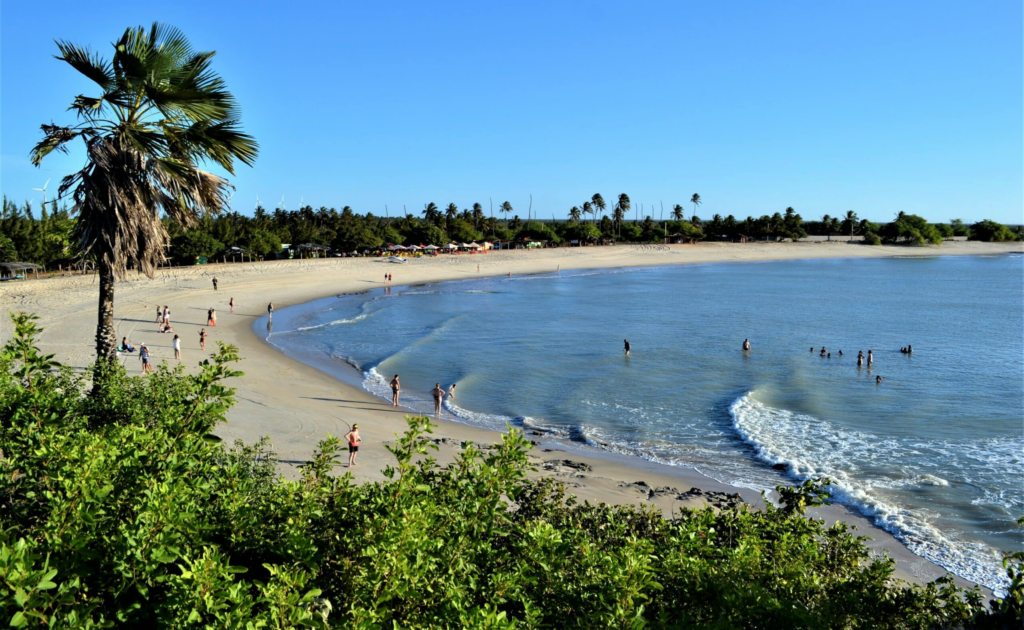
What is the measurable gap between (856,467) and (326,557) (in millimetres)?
17476

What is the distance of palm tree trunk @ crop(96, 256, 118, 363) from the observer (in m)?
9.76

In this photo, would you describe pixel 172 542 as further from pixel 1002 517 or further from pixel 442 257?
pixel 442 257

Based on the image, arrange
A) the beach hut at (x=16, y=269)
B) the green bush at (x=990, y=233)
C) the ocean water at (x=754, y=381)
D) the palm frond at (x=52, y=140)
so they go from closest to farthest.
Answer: the palm frond at (x=52, y=140), the ocean water at (x=754, y=381), the beach hut at (x=16, y=269), the green bush at (x=990, y=233)

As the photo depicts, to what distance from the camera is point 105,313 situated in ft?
33.7

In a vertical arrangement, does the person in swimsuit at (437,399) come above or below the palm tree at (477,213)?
below

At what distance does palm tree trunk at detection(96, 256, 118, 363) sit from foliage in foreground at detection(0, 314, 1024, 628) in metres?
3.92

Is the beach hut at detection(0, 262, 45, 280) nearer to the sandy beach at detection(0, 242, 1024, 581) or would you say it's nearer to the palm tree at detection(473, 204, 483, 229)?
the sandy beach at detection(0, 242, 1024, 581)

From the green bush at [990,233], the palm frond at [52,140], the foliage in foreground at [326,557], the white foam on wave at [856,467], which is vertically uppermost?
the green bush at [990,233]

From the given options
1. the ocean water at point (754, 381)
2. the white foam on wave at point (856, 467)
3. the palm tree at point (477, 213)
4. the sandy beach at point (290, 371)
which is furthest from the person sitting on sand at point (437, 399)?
the palm tree at point (477, 213)

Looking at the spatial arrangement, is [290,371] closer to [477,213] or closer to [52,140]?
[52,140]

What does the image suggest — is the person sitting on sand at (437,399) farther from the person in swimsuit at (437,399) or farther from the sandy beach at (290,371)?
Answer: the sandy beach at (290,371)

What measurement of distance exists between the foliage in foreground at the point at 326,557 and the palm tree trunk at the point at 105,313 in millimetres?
3925

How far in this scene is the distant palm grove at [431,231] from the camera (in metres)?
53.6

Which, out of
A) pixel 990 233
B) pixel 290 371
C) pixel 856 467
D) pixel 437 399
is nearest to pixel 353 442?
pixel 437 399
